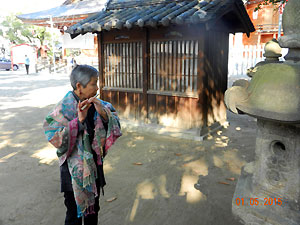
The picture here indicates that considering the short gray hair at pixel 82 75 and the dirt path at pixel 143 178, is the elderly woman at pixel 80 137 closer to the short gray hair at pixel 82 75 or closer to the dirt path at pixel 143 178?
the short gray hair at pixel 82 75

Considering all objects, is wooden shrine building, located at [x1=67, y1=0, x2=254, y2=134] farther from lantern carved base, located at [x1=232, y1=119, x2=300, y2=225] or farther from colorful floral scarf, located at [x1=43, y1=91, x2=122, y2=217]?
Answer: colorful floral scarf, located at [x1=43, y1=91, x2=122, y2=217]

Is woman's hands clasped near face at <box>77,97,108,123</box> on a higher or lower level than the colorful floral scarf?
higher

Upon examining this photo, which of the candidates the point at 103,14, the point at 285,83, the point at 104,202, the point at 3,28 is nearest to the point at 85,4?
the point at 103,14

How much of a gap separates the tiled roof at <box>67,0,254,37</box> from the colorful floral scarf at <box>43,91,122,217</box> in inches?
144

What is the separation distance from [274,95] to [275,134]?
0.49 meters

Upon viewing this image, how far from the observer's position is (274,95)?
1912mm

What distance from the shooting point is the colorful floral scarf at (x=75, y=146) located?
2158 millimetres

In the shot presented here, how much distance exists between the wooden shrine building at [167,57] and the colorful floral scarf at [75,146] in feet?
12.1

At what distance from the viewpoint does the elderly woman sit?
2166 mm

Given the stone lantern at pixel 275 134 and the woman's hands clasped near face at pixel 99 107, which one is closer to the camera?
the stone lantern at pixel 275 134

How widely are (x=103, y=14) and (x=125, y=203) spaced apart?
5480 mm

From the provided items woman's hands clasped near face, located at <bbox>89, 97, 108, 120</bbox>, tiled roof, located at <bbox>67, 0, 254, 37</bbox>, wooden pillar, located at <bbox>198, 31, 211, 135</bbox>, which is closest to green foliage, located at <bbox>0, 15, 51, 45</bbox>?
tiled roof, located at <bbox>67, 0, 254, 37</bbox>
